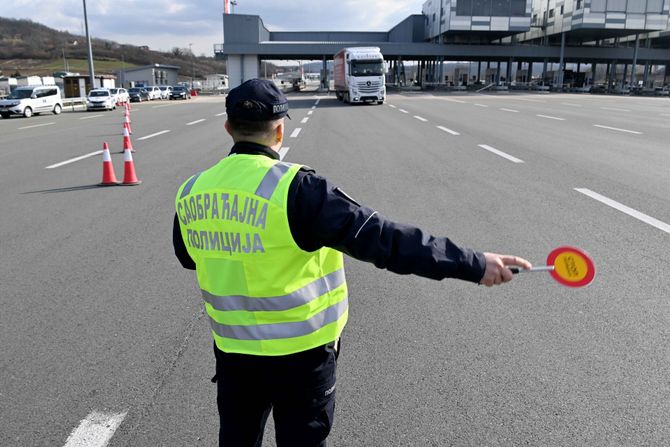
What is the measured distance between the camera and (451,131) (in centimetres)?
1814

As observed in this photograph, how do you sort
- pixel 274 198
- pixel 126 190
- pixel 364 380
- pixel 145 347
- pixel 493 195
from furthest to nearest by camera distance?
pixel 126 190 → pixel 493 195 → pixel 145 347 → pixel 364 380 → pixel 274 198

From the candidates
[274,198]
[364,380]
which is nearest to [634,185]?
[364,380]

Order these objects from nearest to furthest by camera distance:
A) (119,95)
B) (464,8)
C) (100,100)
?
(100,100) → (119,95) → (464,8)

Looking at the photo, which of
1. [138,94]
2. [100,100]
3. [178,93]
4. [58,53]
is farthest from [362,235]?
[58,53]

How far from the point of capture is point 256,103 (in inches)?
78.1

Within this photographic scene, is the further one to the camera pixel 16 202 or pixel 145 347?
pixel 16 202

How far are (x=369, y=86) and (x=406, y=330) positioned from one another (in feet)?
109

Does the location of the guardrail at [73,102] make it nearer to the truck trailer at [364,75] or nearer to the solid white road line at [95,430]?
the truck trailer at [364,75]

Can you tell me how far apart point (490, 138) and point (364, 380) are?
13.6 meters

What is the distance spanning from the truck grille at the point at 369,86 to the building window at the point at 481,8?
144 feet

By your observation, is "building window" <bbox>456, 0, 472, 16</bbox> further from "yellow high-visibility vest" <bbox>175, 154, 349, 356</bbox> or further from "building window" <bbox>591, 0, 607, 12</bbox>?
"yellow high-visibility vest" <bbox>175, 154, 349, 356</bbox>

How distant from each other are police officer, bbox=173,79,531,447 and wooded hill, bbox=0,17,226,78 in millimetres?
147275

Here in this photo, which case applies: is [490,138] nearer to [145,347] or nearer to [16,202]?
[16,202]

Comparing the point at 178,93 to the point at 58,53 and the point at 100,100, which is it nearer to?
the point at 100,100
